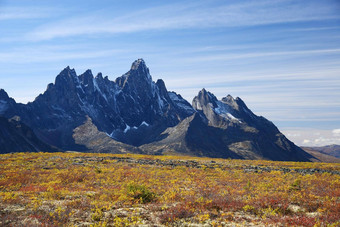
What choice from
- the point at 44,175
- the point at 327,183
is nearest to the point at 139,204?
the point at 44,175

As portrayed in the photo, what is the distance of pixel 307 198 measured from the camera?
21375mm

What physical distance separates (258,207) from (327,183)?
1339cm

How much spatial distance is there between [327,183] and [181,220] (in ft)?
62.8

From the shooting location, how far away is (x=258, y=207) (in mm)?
19016

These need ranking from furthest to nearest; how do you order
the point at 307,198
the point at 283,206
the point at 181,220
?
the point at 307,198
the point at 283,206
the point at 181,220

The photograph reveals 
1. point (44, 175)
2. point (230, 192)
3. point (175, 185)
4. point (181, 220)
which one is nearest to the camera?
point (181, 220)

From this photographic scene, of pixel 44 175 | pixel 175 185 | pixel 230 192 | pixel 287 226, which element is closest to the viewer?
pixel 287 226

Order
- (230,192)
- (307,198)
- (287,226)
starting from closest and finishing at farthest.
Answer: (287,226) < (307,198) < (230,192)

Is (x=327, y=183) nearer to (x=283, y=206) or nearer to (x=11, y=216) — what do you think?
(x=283, y=206)

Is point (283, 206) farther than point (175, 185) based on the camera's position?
No

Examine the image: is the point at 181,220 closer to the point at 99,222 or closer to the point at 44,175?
the point at 99,222

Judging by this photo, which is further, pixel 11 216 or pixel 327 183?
pixel 327 183

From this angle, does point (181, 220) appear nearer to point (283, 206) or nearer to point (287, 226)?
point (287, 226)


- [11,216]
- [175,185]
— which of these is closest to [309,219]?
[175,185]
